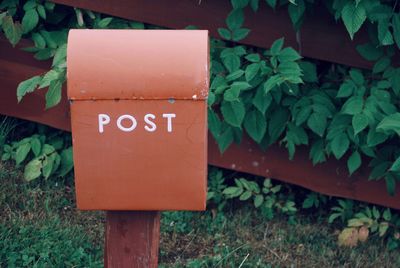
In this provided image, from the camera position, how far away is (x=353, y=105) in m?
3.41

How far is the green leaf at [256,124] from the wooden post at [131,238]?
1.38m

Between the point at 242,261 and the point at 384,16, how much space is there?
124cm

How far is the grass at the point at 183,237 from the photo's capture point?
3.38 m

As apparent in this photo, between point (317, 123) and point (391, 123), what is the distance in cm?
39

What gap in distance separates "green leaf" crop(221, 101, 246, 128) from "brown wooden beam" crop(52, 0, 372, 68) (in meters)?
0.43

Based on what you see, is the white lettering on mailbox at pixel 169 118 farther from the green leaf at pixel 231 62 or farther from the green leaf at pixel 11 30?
the green leaf at pixel 11 30

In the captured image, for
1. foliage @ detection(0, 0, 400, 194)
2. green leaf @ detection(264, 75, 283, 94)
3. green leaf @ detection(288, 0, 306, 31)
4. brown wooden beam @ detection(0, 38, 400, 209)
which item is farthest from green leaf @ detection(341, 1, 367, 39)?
brown wooden beam @ detection(0, 38, 400, 209)

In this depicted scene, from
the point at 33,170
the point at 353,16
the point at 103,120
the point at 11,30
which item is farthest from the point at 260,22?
the point at 103,120

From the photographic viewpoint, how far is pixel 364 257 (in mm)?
3689

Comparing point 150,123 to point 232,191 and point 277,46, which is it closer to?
point 277,46

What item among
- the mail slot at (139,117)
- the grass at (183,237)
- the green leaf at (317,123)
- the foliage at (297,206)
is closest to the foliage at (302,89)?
the green leaf at (317,123)

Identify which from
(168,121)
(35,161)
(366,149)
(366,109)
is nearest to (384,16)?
(366,109)

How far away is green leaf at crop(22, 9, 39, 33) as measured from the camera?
3.85m

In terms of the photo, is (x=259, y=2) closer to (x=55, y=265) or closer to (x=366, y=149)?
(x=366, y=149)
